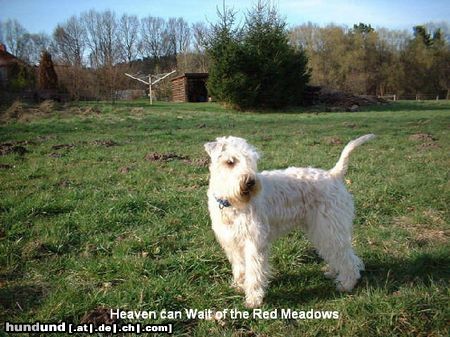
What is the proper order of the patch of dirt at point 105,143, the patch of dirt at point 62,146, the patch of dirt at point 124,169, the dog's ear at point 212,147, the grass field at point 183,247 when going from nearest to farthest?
1. the grass field at point 183,247
2. the dog's ear at point 212,147
3. the patch of dirt at point 124,169
4. the patch of dirt at point 62,146
5. the patch of dirt at point 105,143

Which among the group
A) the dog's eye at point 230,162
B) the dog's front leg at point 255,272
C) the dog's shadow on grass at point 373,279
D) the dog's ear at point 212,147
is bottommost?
the dog's shadow on grass at point 373,279

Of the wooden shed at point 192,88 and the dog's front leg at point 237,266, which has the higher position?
the wooden shed at point 192,88

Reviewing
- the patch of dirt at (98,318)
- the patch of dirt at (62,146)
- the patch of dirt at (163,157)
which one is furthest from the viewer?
the patch of dirt at (62,146)

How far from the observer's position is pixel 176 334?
340 centimetres

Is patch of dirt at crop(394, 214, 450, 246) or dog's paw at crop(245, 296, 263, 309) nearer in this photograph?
dog's paw at crop(245, 296, 263, 309)

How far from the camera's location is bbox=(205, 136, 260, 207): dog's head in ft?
12.4

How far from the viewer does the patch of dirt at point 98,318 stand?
3.44 metres

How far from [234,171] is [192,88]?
35290 mm


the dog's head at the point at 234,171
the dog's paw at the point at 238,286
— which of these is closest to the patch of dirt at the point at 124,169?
the dog's head at the point at 234,171

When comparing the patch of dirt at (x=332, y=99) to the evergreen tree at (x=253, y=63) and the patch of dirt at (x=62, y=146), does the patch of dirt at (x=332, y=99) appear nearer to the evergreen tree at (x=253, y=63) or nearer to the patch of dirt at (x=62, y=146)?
the evergreen tree at (x=253, y=63)

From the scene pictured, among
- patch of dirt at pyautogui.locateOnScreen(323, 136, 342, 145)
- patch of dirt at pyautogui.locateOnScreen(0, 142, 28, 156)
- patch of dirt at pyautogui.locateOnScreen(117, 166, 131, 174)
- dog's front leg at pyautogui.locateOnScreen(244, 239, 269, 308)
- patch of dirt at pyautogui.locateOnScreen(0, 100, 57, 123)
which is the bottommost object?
dog's front leg at pyautogui.locateOnScreen(244, 239, 269, 308)

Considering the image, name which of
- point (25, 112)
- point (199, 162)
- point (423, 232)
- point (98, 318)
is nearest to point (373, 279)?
point (423, 232)

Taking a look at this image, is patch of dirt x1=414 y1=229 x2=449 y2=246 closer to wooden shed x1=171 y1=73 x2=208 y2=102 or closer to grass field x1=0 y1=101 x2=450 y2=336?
grass field x1=0 y1=101 x2=450 y2=336

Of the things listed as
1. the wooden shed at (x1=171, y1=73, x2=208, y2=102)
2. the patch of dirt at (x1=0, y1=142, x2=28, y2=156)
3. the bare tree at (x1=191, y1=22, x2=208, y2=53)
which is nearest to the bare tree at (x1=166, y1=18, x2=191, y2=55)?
the bare tree at (x1=191, y1=22, x2=208, y2=53)
